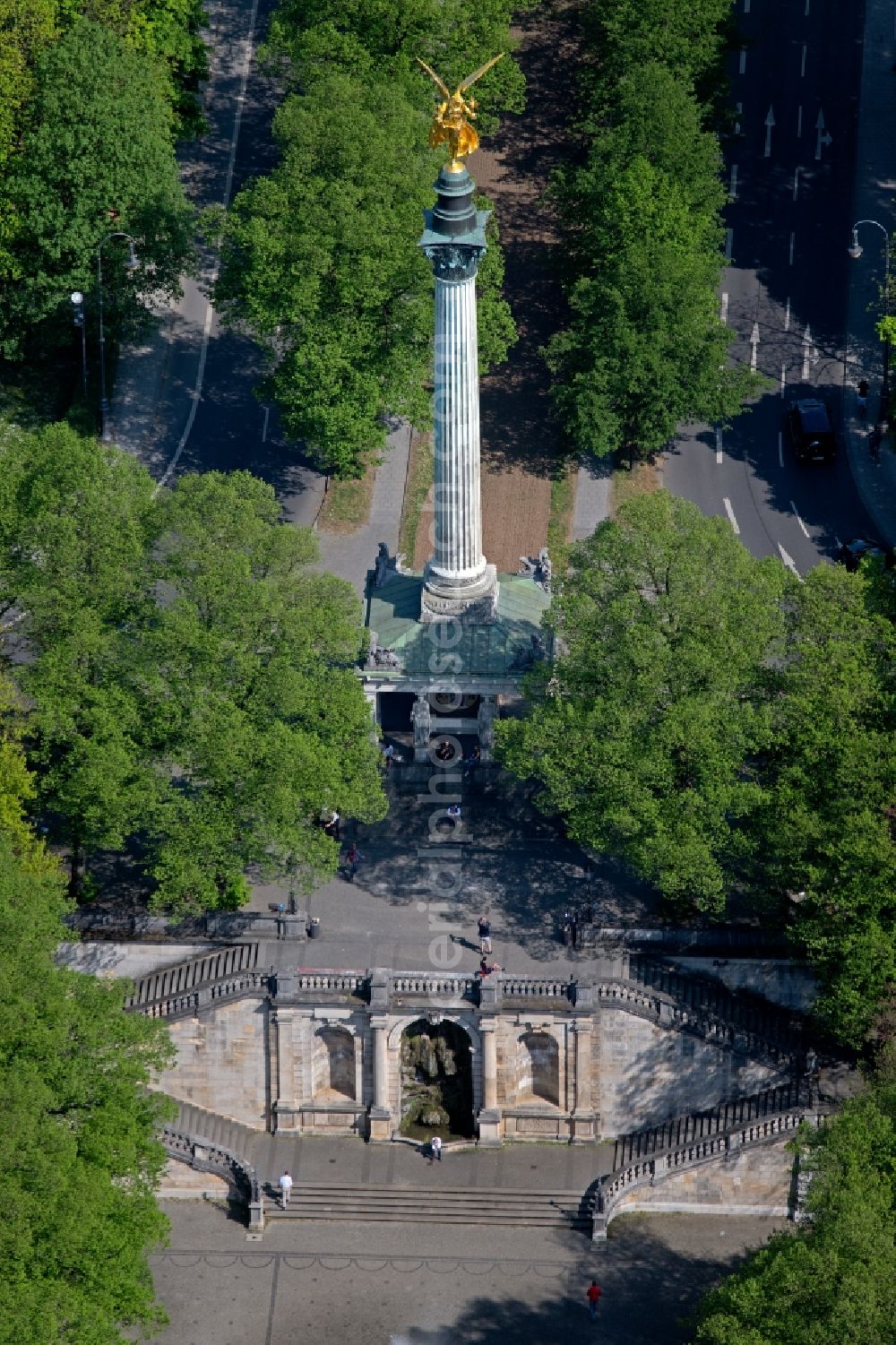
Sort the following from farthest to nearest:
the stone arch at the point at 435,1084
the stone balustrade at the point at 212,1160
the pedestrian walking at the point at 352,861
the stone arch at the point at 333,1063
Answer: the pedestrian walking at the point at 352,861 → the stone arch at the point at 435,1084 → the stone arch at the point at 333,1063 → the stone balustrade at the point at 212,1160

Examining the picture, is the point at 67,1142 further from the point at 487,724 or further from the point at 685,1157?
the point at 487,724

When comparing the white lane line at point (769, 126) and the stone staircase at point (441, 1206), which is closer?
the stone staircase at point (441, 1206)

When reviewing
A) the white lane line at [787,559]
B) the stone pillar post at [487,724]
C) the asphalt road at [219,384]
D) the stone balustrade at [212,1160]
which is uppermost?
the asphalt road at [219,384]

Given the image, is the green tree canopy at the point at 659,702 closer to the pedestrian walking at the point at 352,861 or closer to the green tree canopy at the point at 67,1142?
the pedestrian walking at the point at 352,861

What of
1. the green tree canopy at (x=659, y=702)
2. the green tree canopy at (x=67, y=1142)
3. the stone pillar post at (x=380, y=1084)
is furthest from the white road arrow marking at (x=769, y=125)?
the green tree canopy at (x=67, y=1142)

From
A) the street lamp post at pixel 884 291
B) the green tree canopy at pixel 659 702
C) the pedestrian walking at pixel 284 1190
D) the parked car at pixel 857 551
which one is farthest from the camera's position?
the street lamp post at pixel 884 291

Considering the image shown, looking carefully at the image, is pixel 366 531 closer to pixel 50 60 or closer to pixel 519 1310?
pixel 50 60

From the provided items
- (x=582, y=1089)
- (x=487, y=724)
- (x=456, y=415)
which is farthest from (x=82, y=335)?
(x=582, y=1089)

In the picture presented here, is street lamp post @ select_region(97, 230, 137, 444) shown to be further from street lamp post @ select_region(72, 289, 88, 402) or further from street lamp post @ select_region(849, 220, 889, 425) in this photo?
street lamp post @ select_region(849, 220, 889, 425)
